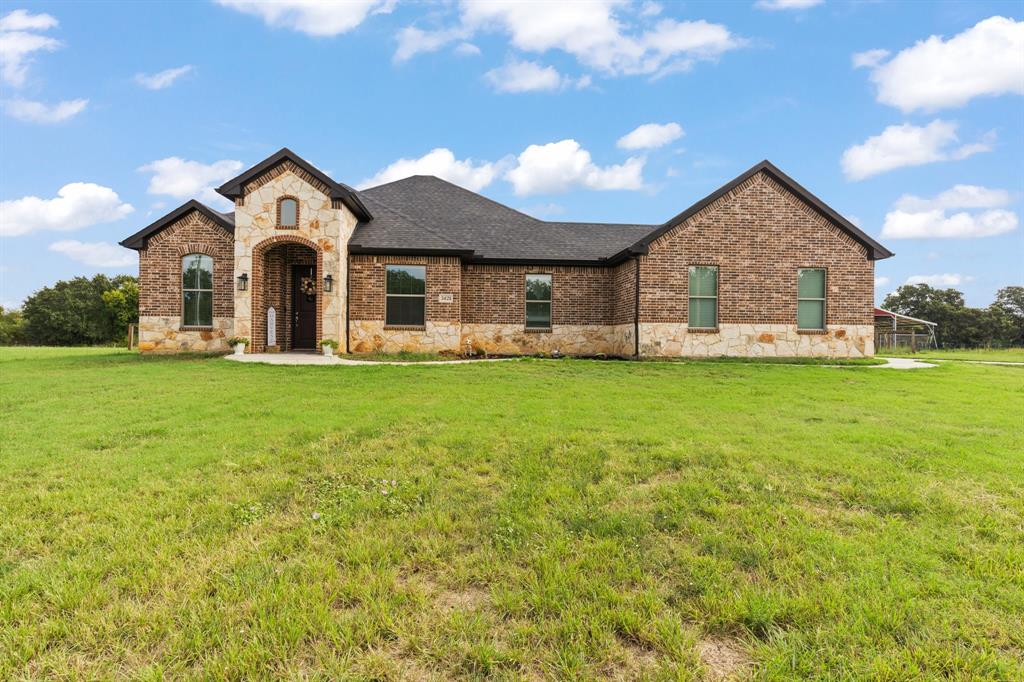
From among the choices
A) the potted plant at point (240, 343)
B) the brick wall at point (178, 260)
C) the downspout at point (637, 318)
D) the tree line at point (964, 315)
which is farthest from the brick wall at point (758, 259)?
the tree line at point (964, 315)

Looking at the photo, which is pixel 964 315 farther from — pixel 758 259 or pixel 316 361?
pixel 316 361

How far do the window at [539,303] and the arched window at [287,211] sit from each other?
7288 millimetres

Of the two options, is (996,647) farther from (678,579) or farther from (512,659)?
(512,659)

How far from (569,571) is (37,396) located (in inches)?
355

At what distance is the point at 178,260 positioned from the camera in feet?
50.3

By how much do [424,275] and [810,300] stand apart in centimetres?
1147

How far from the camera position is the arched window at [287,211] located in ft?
46.9

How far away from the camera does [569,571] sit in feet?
8.95

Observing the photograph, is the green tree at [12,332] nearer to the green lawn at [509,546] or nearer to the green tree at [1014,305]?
the green lawn at [509,546]

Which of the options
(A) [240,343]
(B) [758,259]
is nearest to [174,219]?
(A) [240,343]

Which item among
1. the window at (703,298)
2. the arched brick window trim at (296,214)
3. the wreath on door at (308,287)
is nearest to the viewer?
the arched brick window trim at (296,214)

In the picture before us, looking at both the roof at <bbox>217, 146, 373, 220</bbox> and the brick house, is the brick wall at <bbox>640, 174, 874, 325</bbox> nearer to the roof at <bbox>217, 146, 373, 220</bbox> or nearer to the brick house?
the brick house

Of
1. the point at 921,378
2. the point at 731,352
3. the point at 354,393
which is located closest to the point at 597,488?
the point at 354,393

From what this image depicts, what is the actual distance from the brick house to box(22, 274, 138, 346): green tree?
39.0 metres
